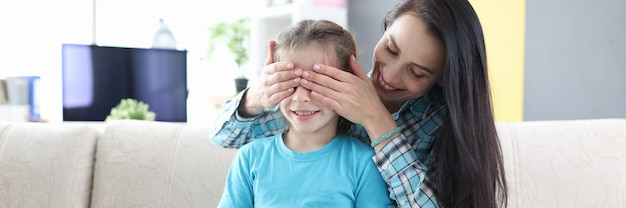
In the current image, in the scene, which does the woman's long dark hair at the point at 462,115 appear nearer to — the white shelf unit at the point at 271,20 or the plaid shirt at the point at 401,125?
the plaid shirt at the point at 401,125

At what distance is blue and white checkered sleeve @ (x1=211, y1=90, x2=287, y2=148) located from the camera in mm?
1447

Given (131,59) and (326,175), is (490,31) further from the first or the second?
(326,175)

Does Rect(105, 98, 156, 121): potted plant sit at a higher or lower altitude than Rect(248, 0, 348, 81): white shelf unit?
lower

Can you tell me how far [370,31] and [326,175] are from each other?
3.08 meters

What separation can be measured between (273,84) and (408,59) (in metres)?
0.28

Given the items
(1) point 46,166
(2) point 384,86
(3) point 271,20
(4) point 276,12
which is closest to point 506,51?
(4) point 276,12

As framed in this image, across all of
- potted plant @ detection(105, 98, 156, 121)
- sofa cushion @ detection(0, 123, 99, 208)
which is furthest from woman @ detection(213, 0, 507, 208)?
potted plant @ detection(105, 98, 156, 121)

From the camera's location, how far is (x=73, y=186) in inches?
74.3

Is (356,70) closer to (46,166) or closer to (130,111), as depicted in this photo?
(46,166)

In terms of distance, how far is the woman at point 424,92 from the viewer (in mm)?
1262

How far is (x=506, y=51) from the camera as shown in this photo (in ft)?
10.9

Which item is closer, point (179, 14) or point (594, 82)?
point (594, 82)

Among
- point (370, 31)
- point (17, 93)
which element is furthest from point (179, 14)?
point (17, 93)

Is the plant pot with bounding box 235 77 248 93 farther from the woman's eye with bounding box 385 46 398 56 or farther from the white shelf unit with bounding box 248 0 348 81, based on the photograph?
the woman's eye with bounding box 385 46 398 56
